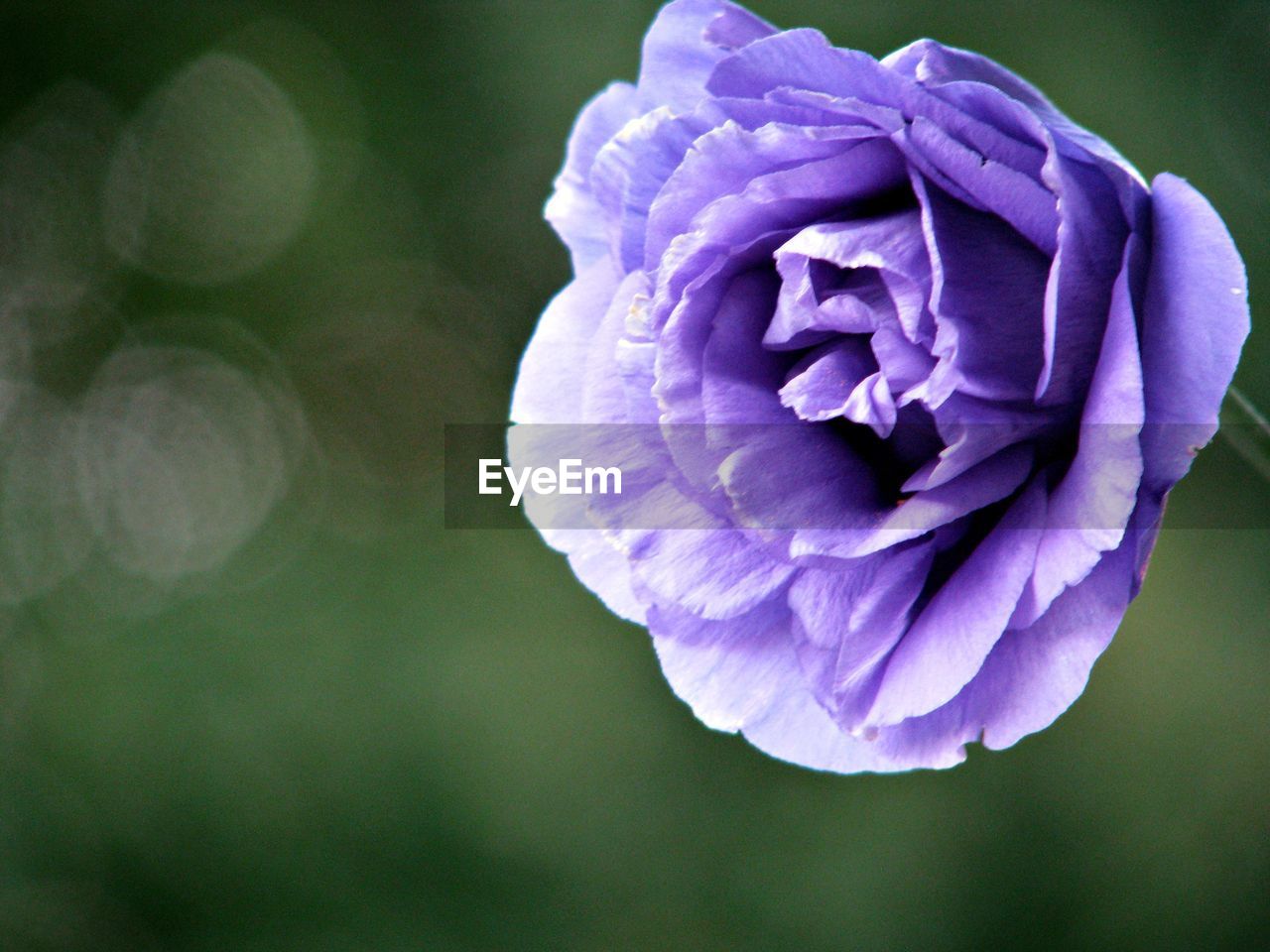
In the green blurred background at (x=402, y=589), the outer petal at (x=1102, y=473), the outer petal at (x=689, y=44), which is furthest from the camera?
the green blurred background at (x=402, y=589)

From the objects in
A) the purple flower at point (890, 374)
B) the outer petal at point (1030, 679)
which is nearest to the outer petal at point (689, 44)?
the purple flower at point (890, 374)

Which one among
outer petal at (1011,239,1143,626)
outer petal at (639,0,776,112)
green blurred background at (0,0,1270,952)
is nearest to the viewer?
outer petal at (1011,239,1143,626)

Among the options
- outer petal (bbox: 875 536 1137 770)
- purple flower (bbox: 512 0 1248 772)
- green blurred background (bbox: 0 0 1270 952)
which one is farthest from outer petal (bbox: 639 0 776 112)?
green blurred background (bbox: 0 0 1270 952)

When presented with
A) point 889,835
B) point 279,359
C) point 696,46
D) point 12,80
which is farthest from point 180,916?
point 696,46

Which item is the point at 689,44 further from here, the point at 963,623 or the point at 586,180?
the point at 963,623

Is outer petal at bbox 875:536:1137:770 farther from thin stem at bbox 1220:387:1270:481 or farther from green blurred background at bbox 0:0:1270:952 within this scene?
green blurred background at bbox 0:0:1270:952

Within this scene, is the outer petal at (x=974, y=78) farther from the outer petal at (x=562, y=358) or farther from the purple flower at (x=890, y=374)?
the outer petal at (x=562, y=358)
